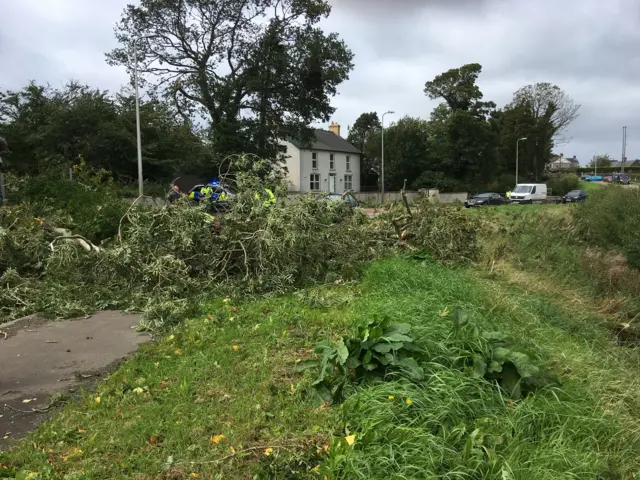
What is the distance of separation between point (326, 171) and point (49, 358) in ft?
165

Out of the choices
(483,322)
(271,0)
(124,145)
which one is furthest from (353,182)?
(483,322)

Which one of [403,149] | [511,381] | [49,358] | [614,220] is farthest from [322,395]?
[403,149]

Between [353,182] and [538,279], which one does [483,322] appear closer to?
[538,279]

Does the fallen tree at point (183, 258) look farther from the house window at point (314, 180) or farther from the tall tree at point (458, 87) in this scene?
the tall tree at point (458, 87)

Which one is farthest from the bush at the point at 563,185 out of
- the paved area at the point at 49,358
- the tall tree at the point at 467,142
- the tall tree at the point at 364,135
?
the paved area at the point at 49,358

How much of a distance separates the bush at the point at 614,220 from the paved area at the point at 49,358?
10.6 meters

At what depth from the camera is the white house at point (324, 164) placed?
51.5 metres

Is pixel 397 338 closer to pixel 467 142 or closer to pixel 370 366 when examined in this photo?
pixel 370 366

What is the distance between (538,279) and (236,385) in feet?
23.1

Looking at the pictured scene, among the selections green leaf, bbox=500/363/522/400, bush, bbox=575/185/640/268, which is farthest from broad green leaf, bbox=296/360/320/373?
bush, bbox=575/185/640/268

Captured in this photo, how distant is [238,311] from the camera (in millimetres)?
6098

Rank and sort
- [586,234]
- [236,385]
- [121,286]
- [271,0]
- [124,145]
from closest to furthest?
1. [236,385]
2. [121,286]
3. [586,234]
4. [124,145]
5. [271,0]

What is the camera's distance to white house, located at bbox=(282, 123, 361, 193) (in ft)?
169

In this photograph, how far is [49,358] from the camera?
190 inches
